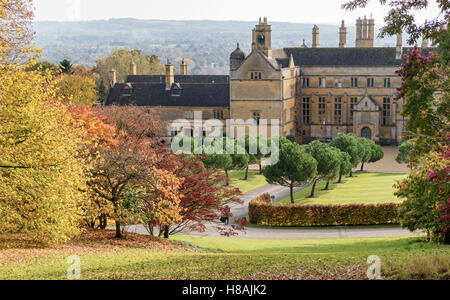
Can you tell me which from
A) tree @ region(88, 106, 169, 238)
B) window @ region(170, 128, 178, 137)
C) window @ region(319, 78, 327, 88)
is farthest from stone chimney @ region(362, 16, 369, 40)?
tree @ region(88, 106, 169, 238)

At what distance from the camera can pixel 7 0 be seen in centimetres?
1986

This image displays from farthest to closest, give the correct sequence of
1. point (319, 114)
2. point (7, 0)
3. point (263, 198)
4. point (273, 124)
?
1. point (319, 114)
2. point (273, 124)
3. point (263, 198)
4. point (7, 0)

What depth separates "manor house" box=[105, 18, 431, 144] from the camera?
69.7 m

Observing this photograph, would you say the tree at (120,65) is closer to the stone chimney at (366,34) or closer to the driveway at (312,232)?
the stone chimney at (366,34)

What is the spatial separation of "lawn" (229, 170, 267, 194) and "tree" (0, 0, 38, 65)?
30.0 metres

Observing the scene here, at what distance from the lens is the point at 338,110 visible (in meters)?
75.4

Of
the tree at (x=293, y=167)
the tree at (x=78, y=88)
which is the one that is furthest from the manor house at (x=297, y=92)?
the tree at (x=293, y=167)

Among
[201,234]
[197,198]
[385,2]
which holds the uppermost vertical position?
[385,2]

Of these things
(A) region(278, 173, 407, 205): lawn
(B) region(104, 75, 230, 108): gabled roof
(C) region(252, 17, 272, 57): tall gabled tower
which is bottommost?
(A) region(278, 173, 407, 205): lawn

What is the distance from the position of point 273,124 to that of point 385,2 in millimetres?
48465

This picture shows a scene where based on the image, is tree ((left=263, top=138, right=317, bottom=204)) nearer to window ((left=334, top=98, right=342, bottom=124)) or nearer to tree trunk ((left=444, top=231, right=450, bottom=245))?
tree trunk ((left=444, top=231, right=450, bottom=245))
